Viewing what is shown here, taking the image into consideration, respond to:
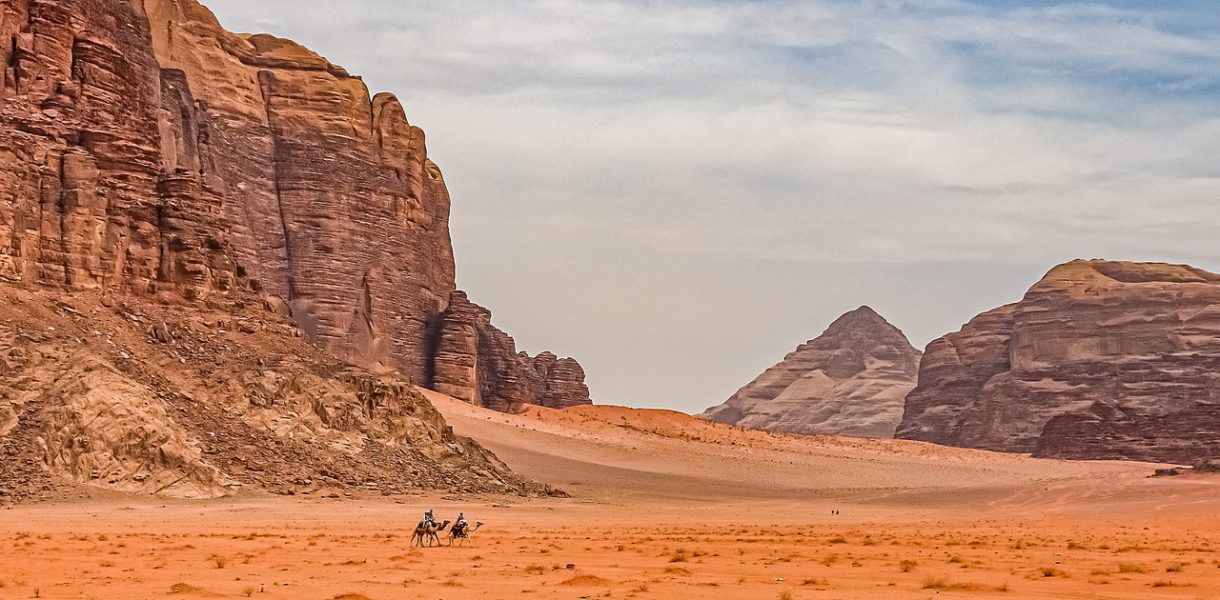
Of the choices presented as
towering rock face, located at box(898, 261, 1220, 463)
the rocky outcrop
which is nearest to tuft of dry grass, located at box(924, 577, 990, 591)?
the rocky outcrop

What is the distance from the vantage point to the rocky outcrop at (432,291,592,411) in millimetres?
86562

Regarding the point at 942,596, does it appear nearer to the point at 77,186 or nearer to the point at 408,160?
the point at 77,186

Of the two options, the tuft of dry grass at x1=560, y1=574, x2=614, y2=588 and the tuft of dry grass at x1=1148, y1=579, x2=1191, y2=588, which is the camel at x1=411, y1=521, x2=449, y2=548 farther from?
the tuft of dry grass at x1=1148, y1=579, x2=1191, y2=588

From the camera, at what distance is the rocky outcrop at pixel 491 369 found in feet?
284

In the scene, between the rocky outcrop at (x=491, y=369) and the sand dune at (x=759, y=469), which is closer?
the sand dune at (x=759, y=469)

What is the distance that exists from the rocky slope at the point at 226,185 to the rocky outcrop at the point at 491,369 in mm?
165

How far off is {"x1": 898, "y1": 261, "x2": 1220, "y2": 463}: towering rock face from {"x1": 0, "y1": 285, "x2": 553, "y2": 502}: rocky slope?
97943 millimetres

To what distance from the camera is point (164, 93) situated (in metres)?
71.4

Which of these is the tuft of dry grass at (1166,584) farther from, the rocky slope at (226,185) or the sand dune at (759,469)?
the rocky slope at (226,185)

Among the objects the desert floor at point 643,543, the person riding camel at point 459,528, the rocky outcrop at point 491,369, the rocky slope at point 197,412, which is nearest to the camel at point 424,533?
the person riding camel at point 459,528

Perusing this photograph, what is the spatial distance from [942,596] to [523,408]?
73777mm

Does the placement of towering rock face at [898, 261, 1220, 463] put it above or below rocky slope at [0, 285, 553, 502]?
above

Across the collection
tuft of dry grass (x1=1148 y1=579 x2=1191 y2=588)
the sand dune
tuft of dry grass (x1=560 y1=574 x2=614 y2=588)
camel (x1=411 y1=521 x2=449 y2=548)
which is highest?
the sand dune

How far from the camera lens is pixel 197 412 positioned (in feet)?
142
